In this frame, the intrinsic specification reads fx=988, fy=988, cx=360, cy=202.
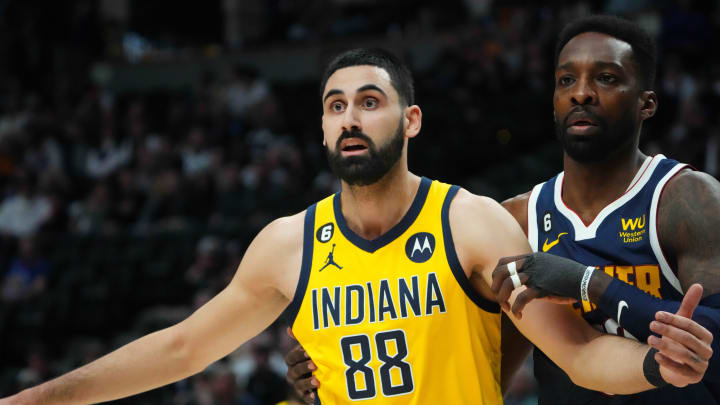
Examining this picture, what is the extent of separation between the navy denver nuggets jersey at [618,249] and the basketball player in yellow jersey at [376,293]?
23 cm

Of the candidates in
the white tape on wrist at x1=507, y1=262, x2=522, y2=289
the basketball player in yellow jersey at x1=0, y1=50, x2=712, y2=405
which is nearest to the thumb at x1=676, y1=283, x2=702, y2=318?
the basketball player in yellow jersey at x1=0, y1=50, x2=712, y2=405

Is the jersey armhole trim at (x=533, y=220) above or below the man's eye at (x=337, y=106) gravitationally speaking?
below

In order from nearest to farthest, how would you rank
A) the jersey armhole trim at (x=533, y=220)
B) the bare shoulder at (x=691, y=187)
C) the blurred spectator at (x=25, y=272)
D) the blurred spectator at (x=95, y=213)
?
the bare shoulder at (x=691, y=187) → the jersey armhole trim at (x=533, y=220) → the blurred spectator at (x=25, y=272) → the blurred spectator at (x=95, y=213)


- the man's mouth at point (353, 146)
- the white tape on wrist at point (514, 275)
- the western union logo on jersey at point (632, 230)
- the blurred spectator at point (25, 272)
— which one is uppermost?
the blurred spectator at point (25, 272)

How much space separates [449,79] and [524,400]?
6.29 m

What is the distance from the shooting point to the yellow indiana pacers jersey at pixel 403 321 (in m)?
Result: 3.59

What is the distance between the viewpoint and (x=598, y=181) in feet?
12.3

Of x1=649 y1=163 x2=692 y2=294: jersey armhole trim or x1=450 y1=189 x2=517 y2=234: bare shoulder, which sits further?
x1=450 y1=189 x2=517 y2=234: bare shoulder

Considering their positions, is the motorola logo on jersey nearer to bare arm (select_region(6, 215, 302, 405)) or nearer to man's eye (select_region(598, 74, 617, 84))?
bare arm (select_region(6, 215, 302, 405))

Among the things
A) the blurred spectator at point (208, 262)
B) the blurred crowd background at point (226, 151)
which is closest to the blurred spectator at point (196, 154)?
the blurred crowd background at point (226, 151)

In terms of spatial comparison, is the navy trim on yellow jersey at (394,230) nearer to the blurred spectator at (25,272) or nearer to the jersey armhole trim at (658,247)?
the jersey armhole trim at (658,247)

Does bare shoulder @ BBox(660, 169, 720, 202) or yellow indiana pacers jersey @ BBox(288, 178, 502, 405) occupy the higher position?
bare shoulder @ BBox(660, 169, 720, 202)

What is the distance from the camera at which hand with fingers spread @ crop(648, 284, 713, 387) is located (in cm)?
283

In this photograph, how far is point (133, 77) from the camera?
18.9 metres
